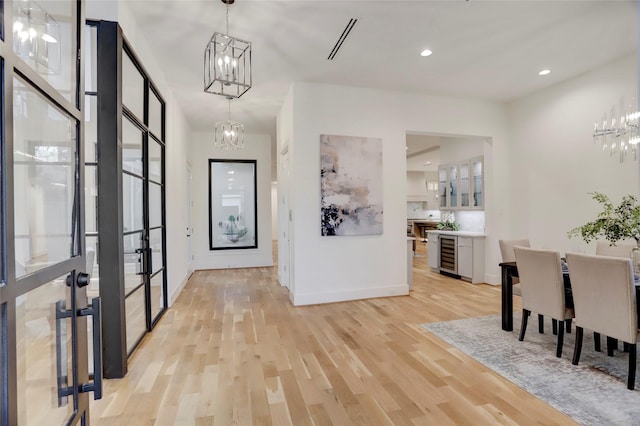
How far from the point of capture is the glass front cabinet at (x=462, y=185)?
20.0 ft

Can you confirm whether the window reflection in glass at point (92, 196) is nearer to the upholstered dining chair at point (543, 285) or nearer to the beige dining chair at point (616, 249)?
the upholstered dining chair at point (543, 285)

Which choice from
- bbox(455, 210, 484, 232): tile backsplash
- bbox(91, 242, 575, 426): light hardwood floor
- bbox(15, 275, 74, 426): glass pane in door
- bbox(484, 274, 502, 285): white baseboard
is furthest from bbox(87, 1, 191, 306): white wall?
bbox(455, 210, 484, 232): tile backsplash

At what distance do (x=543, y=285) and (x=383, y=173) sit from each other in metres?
2.62

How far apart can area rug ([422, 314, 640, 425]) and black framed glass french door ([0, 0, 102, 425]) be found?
9.09 ft

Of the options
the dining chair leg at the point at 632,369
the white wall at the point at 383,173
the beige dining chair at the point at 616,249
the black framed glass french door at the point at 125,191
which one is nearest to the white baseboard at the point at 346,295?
the white wall at the point at 383,173

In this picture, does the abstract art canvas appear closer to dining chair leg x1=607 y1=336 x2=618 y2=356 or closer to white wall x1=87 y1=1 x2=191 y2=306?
white wall x1=87 y1=1 x2=191 y2=306

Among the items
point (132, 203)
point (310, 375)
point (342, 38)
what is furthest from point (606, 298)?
point (132, 203)

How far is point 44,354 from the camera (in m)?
1.18

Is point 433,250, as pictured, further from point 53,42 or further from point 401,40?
point 53,42

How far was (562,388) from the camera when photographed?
2367 millimetres

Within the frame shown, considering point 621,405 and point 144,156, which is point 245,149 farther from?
point 621,405

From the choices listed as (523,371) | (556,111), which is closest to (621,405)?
(523,371)

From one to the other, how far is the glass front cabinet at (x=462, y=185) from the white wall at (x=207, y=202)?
4024mm

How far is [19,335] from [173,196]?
4.05 meters
